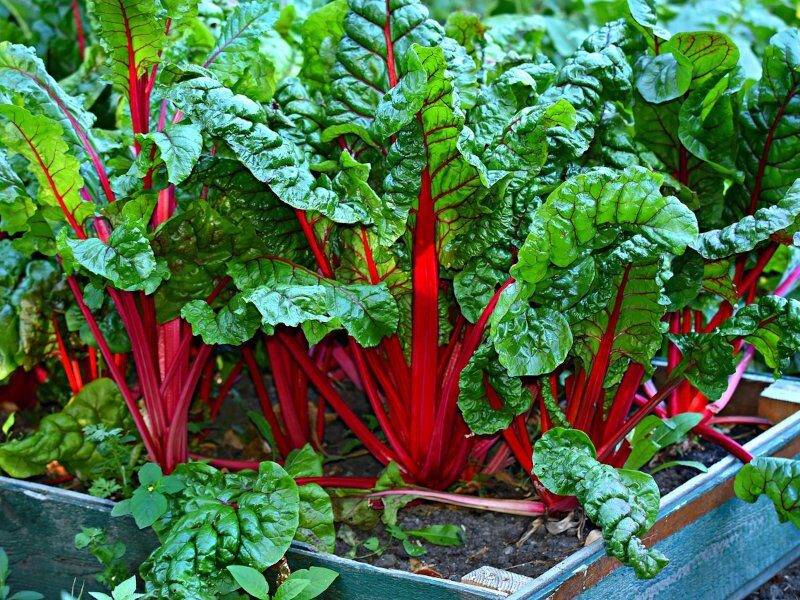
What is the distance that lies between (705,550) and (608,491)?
1.44ft

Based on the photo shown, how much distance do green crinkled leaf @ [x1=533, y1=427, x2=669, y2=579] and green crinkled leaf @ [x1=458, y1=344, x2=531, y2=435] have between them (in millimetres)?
109

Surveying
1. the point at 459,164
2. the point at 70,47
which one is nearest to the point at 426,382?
the point at 459,164

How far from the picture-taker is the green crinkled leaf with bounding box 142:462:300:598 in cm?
169

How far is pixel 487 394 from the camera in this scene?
1937 mm

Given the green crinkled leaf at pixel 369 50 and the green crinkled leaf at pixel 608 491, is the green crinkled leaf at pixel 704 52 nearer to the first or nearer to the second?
the green crinkled leaf at pixel 369 50

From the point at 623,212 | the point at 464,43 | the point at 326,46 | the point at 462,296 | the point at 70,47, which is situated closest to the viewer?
the point at 623,212

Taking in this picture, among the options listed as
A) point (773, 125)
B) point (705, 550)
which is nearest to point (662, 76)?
point (773, 125)

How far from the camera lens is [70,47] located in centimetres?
317

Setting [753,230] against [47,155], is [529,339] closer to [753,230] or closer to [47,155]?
[753,230]

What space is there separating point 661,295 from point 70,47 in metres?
2.27

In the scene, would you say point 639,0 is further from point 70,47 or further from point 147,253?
point 70,47

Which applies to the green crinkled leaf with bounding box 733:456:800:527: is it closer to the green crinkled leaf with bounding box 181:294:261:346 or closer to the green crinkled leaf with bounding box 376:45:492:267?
the green crinkled leaf with bounding box 376:45:492:267

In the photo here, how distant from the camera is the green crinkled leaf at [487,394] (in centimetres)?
183

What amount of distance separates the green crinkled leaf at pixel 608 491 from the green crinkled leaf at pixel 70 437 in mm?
1077
